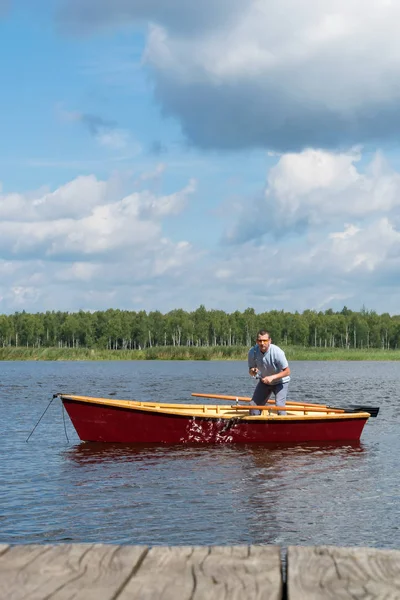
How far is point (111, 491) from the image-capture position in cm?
1255

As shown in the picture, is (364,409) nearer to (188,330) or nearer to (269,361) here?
(269,361)

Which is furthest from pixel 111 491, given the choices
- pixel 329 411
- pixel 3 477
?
pixel 329 411

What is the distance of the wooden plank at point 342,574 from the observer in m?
2.61

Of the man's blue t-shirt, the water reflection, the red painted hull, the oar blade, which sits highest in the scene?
the man's blue t-shirt

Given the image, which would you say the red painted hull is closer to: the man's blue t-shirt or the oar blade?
the oar blade

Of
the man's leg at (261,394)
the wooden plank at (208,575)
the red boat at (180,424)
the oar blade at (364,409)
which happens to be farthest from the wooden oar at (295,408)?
the wooden plank at (208,575)

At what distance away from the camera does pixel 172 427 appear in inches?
674

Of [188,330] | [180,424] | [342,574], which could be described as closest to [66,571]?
[342,574]

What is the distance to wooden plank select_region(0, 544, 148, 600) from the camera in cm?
266

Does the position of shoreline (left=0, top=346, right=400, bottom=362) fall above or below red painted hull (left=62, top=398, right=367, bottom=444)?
above

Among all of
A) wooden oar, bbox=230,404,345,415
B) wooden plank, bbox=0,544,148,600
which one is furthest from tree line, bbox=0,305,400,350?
wooden plank, bbox=0,544,148,600

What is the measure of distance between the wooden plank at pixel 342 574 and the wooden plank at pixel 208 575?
0.26ft

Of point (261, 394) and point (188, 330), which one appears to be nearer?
point (261, 394)

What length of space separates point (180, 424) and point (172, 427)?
213mm
